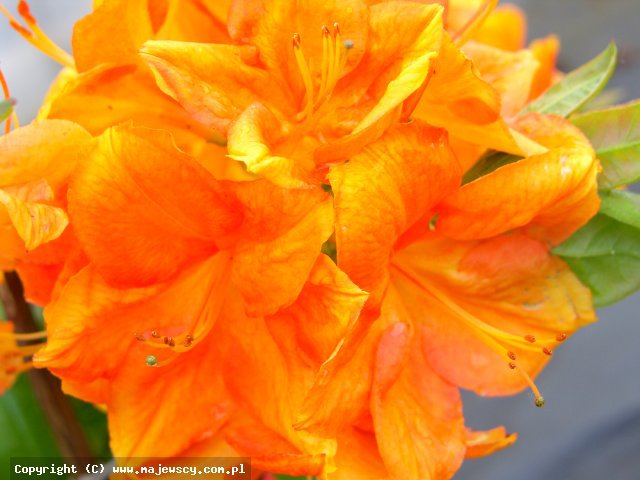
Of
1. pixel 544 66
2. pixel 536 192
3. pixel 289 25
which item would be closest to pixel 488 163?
pixel 536 192

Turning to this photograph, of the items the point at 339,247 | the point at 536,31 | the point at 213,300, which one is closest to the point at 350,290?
the point at 339,247

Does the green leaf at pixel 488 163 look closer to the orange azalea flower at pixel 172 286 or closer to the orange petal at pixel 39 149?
the orange azalea flower at pixel 172 286

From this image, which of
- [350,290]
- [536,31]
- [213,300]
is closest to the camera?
[350,290]

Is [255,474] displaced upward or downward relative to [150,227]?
downward

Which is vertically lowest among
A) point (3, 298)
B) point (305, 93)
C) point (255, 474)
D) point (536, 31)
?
point (536, 31)

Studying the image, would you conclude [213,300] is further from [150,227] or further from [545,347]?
[545,347]

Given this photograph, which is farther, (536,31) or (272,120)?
(536,31)

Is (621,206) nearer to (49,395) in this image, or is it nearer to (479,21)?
(479,21)
